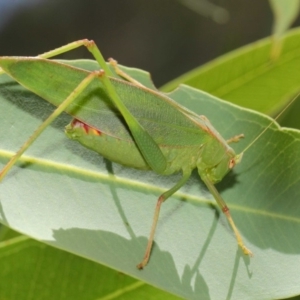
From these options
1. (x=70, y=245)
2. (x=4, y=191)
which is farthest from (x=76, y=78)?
(x=70, y=245)

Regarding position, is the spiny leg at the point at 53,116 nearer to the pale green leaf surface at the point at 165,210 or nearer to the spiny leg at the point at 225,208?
the pale green leaf surface at the point at 165,210

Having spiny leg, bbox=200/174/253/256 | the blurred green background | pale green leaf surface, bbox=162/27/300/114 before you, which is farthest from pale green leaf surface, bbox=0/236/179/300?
the blurred green background

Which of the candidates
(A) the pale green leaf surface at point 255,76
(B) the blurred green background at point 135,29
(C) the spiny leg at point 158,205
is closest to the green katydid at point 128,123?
(C) the spiny leg at point 158,205

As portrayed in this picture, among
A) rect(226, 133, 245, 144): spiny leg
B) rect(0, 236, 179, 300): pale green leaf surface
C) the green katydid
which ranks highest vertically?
the green katydid

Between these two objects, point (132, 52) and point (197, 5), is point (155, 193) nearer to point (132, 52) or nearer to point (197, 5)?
point (197, 5)

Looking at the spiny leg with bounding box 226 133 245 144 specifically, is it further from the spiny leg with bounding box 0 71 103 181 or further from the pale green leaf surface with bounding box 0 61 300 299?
the spiny leg with bounding box 0 71 103 181

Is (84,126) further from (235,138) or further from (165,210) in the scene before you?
(235,138)
